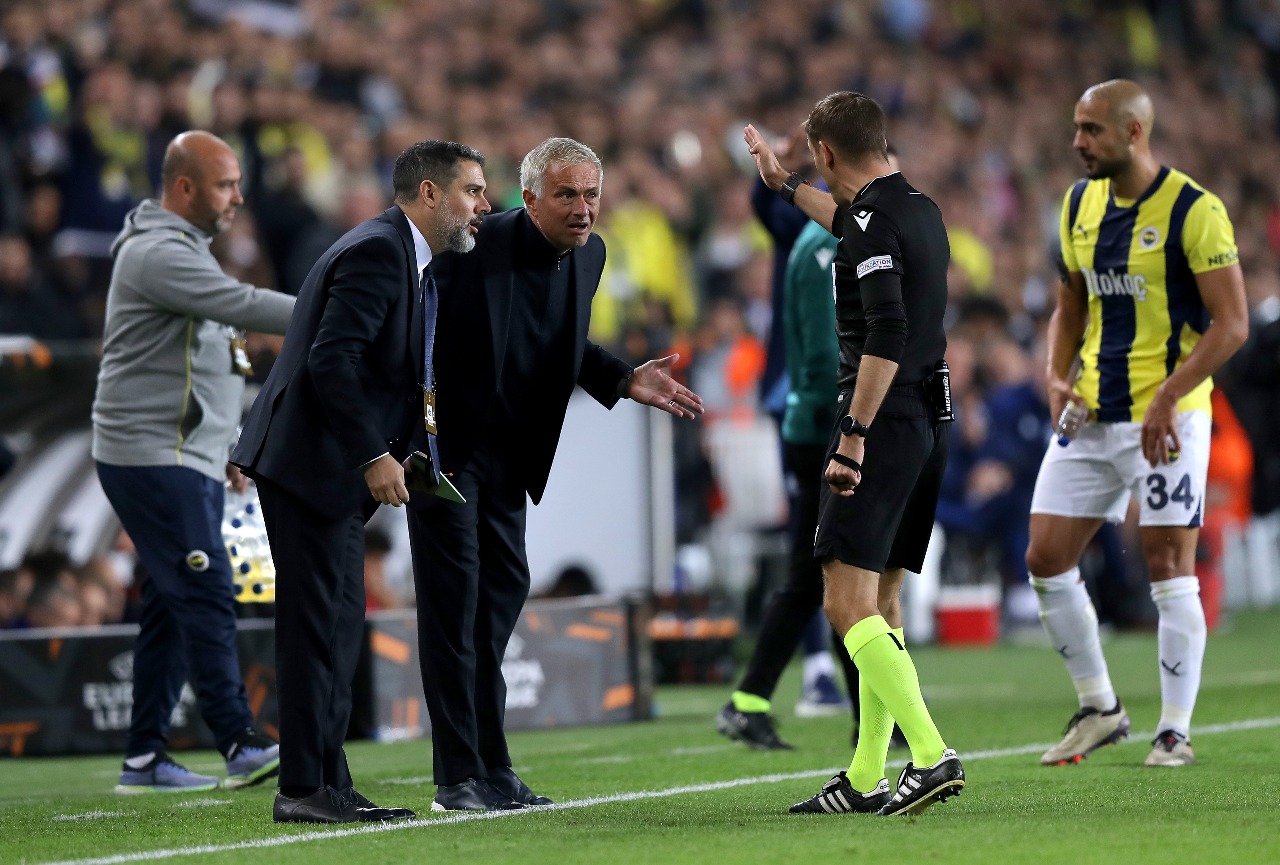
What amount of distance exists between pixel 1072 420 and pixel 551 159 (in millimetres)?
2302

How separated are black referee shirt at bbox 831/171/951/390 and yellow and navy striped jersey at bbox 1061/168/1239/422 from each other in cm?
144

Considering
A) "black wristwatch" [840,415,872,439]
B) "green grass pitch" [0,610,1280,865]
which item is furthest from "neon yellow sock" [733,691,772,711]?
"black wristwatch" [840,415,872,439]

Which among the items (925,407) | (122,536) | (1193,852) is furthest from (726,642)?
(1193,852)

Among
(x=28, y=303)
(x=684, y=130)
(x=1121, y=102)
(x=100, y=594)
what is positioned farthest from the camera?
(x=684, y=130)

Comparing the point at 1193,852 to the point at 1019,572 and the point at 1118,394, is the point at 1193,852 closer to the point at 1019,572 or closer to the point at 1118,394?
the point at 1118,394

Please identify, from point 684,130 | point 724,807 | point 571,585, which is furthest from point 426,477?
point 684,130

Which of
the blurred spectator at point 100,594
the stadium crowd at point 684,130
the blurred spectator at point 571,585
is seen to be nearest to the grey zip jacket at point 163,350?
the stadium crowd at point 684,130

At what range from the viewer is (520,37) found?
20.5 meters

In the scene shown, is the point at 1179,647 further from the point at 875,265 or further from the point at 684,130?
the point at 684,130

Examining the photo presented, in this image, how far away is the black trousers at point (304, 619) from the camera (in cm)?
578

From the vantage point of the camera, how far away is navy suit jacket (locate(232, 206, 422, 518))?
5.62m

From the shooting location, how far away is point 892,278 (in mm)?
5707

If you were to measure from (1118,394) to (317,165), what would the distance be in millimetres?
9769

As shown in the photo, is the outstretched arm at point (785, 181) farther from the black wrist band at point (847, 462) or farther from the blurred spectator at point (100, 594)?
the blurred spectator at point (100, 594)
